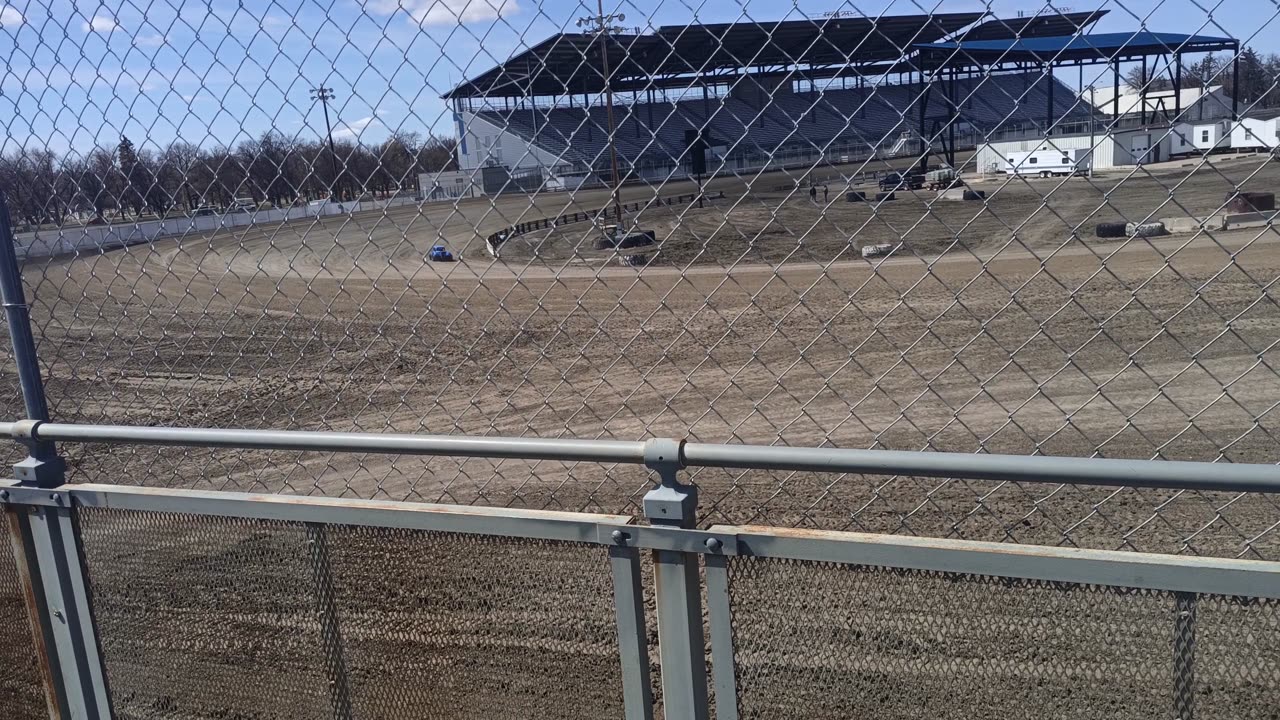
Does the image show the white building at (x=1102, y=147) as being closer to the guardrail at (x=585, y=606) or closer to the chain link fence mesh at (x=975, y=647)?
the guardrail at (x=585, y=606)

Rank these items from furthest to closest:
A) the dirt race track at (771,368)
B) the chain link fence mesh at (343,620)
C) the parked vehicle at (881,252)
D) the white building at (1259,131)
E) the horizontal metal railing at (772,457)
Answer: the dirt race track at (771,368) < the parked vehicle at (881,252) < the chain link fence mesh at (343,620) < the white building at (1259,131) < the horizontal metal railing at (772,457)

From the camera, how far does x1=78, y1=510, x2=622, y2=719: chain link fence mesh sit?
2.25m

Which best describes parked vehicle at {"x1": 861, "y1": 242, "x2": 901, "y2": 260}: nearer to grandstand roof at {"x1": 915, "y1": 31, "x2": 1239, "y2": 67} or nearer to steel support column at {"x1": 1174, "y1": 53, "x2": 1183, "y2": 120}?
grandstand roof at {"x1": 915, "y1": 31, "x2": 1239, "y2": 67}

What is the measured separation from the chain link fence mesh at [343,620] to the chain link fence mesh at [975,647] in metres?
0.41

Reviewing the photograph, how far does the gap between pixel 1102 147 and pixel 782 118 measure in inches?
29.7

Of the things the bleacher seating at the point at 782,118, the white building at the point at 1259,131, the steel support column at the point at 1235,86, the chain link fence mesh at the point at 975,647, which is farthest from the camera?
the bleacher seating at the point at 782,118

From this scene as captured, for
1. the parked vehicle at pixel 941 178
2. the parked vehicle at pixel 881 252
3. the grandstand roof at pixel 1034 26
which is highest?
the grandstand roof at pixel 1034 26

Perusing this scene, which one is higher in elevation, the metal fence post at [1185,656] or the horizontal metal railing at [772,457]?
the horizontal metal railing at [772,457]

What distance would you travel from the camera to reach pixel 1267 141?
2043 mm

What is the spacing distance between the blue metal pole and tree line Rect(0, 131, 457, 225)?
0.27 metres

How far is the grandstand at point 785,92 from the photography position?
2039 millimetres

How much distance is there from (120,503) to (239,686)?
0.62m

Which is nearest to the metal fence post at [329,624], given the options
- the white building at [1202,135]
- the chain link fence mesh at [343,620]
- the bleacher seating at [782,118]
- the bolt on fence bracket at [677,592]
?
the chain link fence mesh at [343,620]

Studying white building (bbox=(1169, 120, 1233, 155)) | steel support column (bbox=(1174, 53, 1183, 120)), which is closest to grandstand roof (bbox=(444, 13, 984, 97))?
steel support column (bbox=(1174, 53, 1183, 120))
